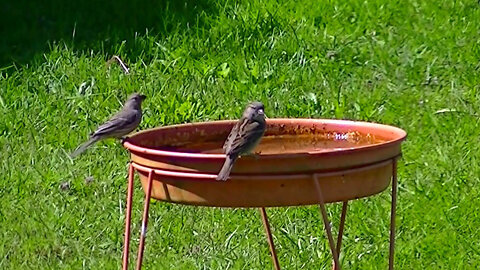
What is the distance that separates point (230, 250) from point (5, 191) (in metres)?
1.28

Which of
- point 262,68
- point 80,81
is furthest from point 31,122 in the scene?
point 262,68

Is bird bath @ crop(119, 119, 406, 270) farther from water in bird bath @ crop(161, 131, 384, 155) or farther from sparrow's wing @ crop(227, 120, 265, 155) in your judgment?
water in bird bath @ crop(161, 131, 384, 155)

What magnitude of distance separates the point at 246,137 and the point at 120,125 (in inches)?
57.1

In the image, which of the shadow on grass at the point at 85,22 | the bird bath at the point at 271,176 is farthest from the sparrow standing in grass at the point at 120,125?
the shadow on grass at the point at 85,22

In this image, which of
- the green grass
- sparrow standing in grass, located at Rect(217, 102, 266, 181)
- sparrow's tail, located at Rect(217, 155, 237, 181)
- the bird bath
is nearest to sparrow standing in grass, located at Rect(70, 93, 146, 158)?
the green grass

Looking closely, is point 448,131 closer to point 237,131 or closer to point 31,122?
point 31,122

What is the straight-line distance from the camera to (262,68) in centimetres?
641

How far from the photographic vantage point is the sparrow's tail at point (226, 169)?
2850 millimetres

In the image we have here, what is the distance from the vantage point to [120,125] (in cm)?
451

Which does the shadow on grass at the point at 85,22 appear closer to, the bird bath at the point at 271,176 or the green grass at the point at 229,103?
the green grass at the point at 229,103

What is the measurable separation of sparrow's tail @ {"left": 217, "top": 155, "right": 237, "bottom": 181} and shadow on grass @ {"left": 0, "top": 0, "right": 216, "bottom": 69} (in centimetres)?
388

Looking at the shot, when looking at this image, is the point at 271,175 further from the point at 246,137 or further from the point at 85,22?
the point at 85,22

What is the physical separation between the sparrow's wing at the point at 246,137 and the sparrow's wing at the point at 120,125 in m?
1.30

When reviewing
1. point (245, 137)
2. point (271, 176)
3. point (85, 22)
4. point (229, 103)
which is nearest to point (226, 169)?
point (271, 176)
